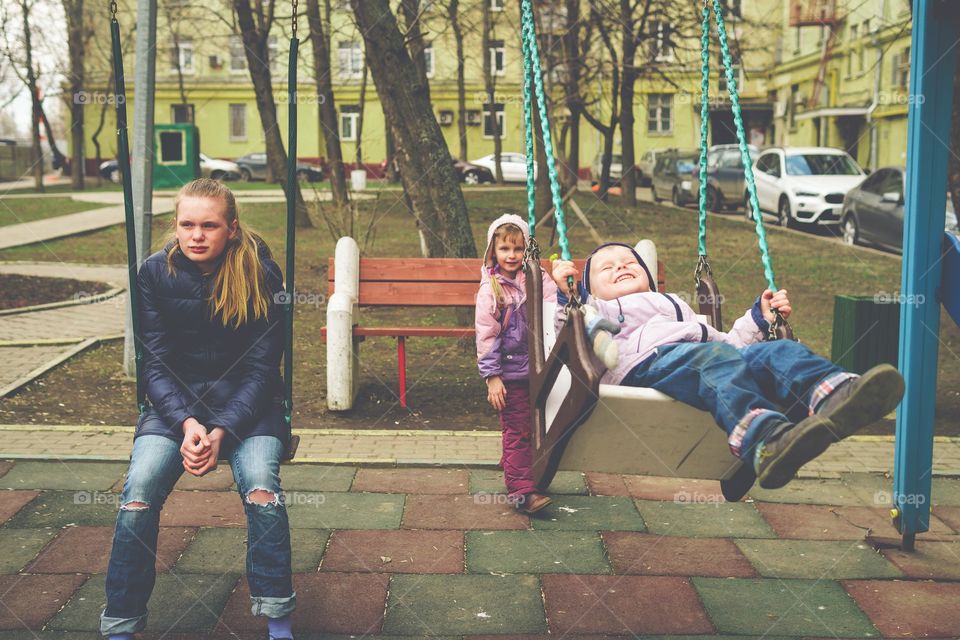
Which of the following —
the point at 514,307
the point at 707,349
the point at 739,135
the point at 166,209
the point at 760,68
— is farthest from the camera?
the point at 760,68

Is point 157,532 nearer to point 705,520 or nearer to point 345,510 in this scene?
point 345,510

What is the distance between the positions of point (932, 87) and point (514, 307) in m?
1.98

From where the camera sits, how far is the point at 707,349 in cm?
385

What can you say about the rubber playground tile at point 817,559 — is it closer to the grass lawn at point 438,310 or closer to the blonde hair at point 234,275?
the grass lawn at point 438,310

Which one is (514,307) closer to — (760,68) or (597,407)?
(597,407)

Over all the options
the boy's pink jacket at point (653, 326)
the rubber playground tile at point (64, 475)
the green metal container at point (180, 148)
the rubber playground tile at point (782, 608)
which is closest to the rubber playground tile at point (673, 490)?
the rubber playground tile at point (782, 608)

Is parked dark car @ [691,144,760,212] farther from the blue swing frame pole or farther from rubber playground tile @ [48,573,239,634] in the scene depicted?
rubber playground tile @ [48,573,239,634]

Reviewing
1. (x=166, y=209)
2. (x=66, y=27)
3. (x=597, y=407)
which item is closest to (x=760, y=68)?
(x=66, y=27)

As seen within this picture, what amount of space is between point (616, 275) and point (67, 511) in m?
2.65

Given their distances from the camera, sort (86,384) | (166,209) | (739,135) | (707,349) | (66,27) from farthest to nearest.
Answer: (66,27), (166,209), (86,384), (739,135), (707,349)

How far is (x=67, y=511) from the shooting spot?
4.99 metres

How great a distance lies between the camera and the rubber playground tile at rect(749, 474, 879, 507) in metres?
5.37

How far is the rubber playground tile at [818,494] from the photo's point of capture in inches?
211
